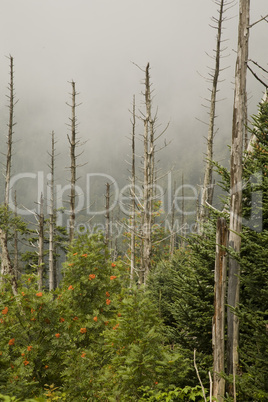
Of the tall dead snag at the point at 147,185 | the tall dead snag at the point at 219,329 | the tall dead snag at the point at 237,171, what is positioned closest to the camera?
the tall dead snag at the point at 219,329

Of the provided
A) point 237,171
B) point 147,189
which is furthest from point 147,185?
point 237,171

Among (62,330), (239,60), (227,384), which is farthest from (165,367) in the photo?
(239,60)

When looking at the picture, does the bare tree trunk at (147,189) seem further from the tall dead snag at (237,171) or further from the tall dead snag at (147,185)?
the tall dead snag at (237,171)

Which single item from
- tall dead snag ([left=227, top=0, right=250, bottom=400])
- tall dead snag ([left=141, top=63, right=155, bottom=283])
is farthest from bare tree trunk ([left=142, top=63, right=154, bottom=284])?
tall dead snag ([left=227, top=0, right=250, bottom=400])

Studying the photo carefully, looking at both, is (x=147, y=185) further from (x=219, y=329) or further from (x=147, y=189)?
(x=219, y=329)

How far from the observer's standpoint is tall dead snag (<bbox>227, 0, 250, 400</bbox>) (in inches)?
173

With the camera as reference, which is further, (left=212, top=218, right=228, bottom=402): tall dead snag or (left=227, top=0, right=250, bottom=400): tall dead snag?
(left=227, top=0, right=250, bottom=400): tall dead snag

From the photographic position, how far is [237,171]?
483 cm

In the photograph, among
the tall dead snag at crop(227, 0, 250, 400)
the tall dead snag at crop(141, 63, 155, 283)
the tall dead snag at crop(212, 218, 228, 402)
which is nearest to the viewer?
the tall dead snag at crop(212, 218, 228, 402)

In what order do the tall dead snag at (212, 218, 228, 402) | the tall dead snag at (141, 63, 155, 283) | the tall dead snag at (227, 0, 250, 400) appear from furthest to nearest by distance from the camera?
the tall dead snag at (141, 63, 155, 283) → the tall dead snag at (227, 0, 250, 400) → the tall dead snag at (212, 218, 228, 402)

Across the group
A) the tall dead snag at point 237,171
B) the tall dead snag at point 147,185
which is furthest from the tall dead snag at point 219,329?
the tall dead snag at point 147,185

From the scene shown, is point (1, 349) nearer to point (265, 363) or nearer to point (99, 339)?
point (99, 339)

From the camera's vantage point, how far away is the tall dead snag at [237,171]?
4.41 metres

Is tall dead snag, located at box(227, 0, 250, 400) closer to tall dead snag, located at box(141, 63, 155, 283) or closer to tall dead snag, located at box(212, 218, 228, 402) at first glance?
tall dead snag, located at box(212, 218, 228, 402)
